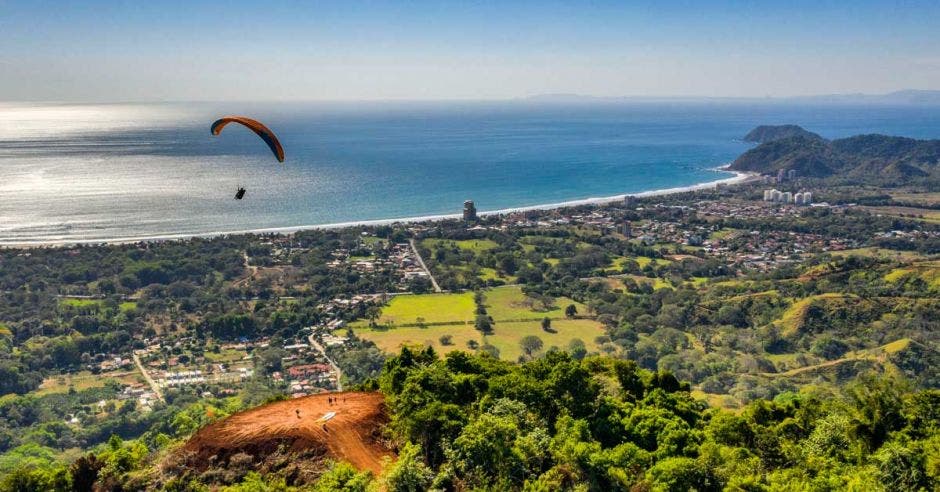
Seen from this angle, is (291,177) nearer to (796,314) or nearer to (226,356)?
(226,356)

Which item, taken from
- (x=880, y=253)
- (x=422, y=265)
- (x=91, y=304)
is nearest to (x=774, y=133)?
(x=880, y=253)

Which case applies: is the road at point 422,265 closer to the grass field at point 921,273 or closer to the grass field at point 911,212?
the grass field at point 921,273

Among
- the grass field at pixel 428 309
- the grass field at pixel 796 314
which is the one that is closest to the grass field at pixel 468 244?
the grass field at pixel 428 309

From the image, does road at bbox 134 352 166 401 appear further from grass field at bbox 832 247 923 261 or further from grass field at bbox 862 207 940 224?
grass field at bbox 862 207 940 224

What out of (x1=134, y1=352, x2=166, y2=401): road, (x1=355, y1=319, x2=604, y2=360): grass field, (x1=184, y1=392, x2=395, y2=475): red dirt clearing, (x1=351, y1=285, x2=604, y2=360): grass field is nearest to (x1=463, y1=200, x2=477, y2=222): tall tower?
(x1=351, y1=285, x2=604, y2=360): grass field

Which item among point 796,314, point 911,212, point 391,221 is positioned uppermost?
point 391,221

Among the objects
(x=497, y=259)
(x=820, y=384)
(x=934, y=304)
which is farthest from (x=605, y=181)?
(x=820, y=384)
